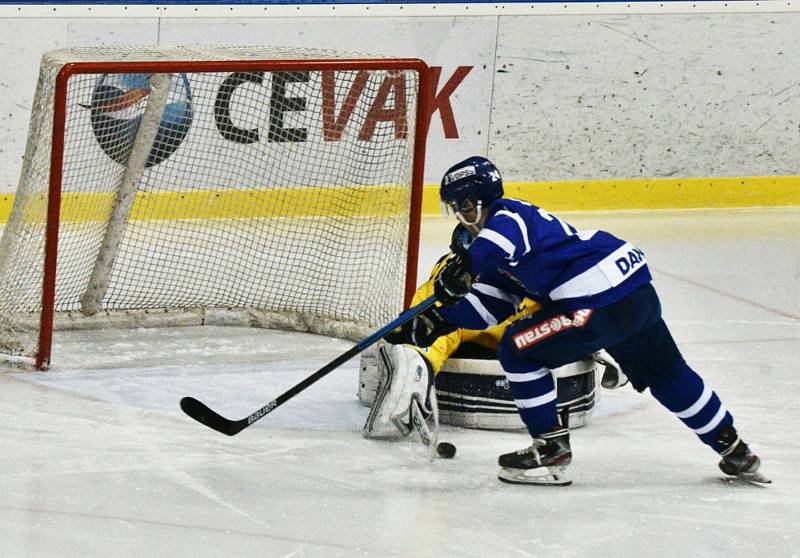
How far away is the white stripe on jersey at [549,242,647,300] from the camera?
368 cm

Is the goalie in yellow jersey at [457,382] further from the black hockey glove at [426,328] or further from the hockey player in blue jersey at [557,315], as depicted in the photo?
the hockey player in blue jersey at [557,315]

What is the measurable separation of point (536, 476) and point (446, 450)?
1.02ft

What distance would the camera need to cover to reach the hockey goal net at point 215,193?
4.96 meters

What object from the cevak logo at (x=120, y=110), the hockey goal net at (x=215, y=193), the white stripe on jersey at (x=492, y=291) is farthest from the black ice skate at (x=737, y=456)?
the cevak logo at (x=120, y=110)

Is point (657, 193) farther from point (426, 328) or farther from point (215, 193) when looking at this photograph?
point (426, 328)

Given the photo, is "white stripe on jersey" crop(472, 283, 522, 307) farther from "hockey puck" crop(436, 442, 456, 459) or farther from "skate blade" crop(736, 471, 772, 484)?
"skate blade" crop(736, 471, 772, 484)

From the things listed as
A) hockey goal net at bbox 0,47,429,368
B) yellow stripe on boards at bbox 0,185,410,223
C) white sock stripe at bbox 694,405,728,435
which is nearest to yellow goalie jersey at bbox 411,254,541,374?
white sock stripe at bbox 694,405,728,435

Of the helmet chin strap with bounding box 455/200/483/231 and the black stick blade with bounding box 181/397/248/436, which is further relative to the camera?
the black stick blade with bounding box 181/397/248/436

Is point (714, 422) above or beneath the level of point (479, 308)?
beneath

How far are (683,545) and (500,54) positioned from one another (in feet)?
14.6

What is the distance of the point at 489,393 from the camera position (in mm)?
4242

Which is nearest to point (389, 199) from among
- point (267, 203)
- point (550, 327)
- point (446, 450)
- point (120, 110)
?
point (267, 203)

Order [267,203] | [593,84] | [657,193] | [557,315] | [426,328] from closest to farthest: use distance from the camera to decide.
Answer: [557,315] < [426,328] < [267,203] < [593,84] < [657,193]

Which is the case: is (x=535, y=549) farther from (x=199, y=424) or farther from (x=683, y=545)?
(x=199, y=424)
